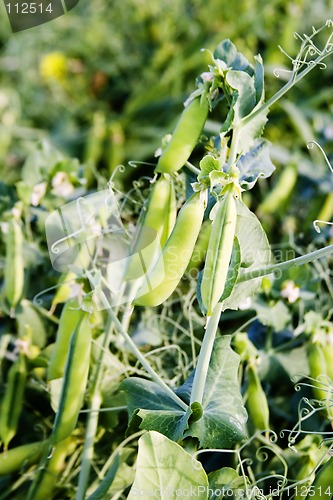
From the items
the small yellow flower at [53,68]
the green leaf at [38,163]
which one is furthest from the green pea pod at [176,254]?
the small yellow flower at [53,68]

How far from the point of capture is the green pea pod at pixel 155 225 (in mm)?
654

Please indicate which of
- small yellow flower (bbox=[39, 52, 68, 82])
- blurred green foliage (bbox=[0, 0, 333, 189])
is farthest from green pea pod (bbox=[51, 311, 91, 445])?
small yellow flower (bbox=[39, 52, 68, 82])

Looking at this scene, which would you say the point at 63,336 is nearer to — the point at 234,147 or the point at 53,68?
the point at 234,147

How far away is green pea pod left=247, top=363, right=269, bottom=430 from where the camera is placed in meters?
0.73

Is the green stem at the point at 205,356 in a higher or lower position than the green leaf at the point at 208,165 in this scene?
lower

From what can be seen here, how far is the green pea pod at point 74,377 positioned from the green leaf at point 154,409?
5cm

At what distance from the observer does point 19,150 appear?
1.71 meters

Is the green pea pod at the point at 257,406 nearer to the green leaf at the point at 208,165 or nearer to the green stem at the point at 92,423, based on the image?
the green stem at the point at 92,423

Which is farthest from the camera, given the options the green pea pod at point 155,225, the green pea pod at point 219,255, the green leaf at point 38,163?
the green leaf at point 38,163

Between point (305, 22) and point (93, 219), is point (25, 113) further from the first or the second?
point (93, 219)

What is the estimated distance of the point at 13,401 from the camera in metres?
0.79

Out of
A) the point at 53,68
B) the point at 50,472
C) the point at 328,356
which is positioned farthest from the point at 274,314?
the point at 53,68

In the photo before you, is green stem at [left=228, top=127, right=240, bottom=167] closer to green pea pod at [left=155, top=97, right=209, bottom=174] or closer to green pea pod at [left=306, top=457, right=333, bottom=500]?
green pea pod at [left=155, top=97, right=209, bottom=174]

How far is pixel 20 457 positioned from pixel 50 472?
0.16 ft
